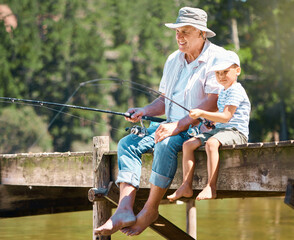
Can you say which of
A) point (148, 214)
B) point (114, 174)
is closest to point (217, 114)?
point (148, 214)

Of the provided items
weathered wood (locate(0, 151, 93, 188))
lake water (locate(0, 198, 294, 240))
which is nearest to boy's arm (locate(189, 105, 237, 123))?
weathered wood (locate(0, 151, 93, 188))

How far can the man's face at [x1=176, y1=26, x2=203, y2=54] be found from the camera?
455 centimetres

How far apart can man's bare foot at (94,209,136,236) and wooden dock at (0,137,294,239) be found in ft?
1.49

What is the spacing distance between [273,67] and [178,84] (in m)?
22.2

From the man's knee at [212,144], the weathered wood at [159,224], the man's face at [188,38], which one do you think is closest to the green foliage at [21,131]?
the weathered wood at [159,224]

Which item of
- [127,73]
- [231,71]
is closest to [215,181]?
[231,71]

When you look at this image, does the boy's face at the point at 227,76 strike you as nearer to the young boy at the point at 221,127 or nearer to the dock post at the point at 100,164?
the young boy at the point at 221,127

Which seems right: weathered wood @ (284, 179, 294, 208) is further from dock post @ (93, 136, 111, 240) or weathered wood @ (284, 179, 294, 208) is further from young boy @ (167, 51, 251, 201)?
dock post @ (93, 136, 111, 240)

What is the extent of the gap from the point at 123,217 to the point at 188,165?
53cm

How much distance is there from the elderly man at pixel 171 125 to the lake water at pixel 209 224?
4.17 metres

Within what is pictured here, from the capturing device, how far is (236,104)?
4191mm

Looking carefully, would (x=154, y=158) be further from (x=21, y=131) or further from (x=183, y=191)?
(x=21, y=131)

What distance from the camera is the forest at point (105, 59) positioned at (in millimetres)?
25578

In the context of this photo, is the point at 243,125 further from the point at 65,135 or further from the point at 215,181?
the point at 65,135
